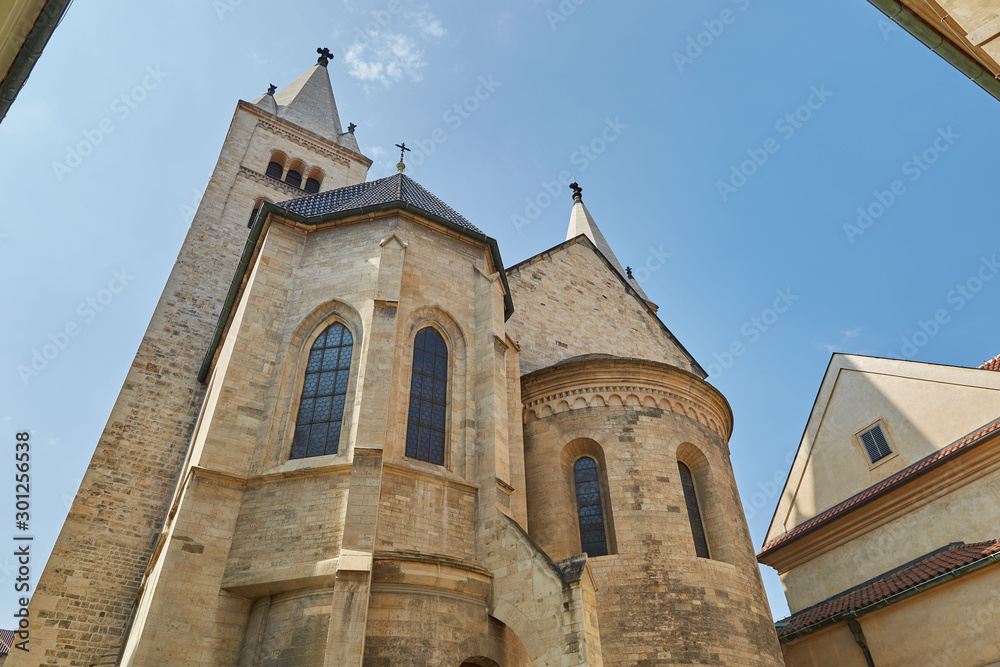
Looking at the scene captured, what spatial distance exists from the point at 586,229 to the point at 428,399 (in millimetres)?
20540

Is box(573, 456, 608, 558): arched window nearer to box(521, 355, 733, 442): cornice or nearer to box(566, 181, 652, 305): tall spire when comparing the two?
box(521, 355, 733, 442): cornice

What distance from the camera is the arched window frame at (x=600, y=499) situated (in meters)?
13.3

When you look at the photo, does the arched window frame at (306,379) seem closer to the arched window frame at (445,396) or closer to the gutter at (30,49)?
the arched window frame at (445,396)

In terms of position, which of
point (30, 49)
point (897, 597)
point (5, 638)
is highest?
point (5, 638)

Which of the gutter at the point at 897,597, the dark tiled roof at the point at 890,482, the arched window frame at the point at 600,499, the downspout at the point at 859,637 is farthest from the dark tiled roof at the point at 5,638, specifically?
the downspout at the point at 859,637

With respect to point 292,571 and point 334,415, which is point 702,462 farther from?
point 292,571

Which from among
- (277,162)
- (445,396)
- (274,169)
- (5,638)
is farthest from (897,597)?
(5,638)

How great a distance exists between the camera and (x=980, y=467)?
1543 cm

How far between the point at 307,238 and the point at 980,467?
1680cm

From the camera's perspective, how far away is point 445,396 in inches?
467

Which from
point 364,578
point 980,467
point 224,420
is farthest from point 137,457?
point 980,467

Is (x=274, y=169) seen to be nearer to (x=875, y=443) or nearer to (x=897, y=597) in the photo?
(x=875, y=443)

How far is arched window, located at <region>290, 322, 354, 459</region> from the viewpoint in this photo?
10594 mm

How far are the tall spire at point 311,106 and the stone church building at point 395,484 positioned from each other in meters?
13.7
